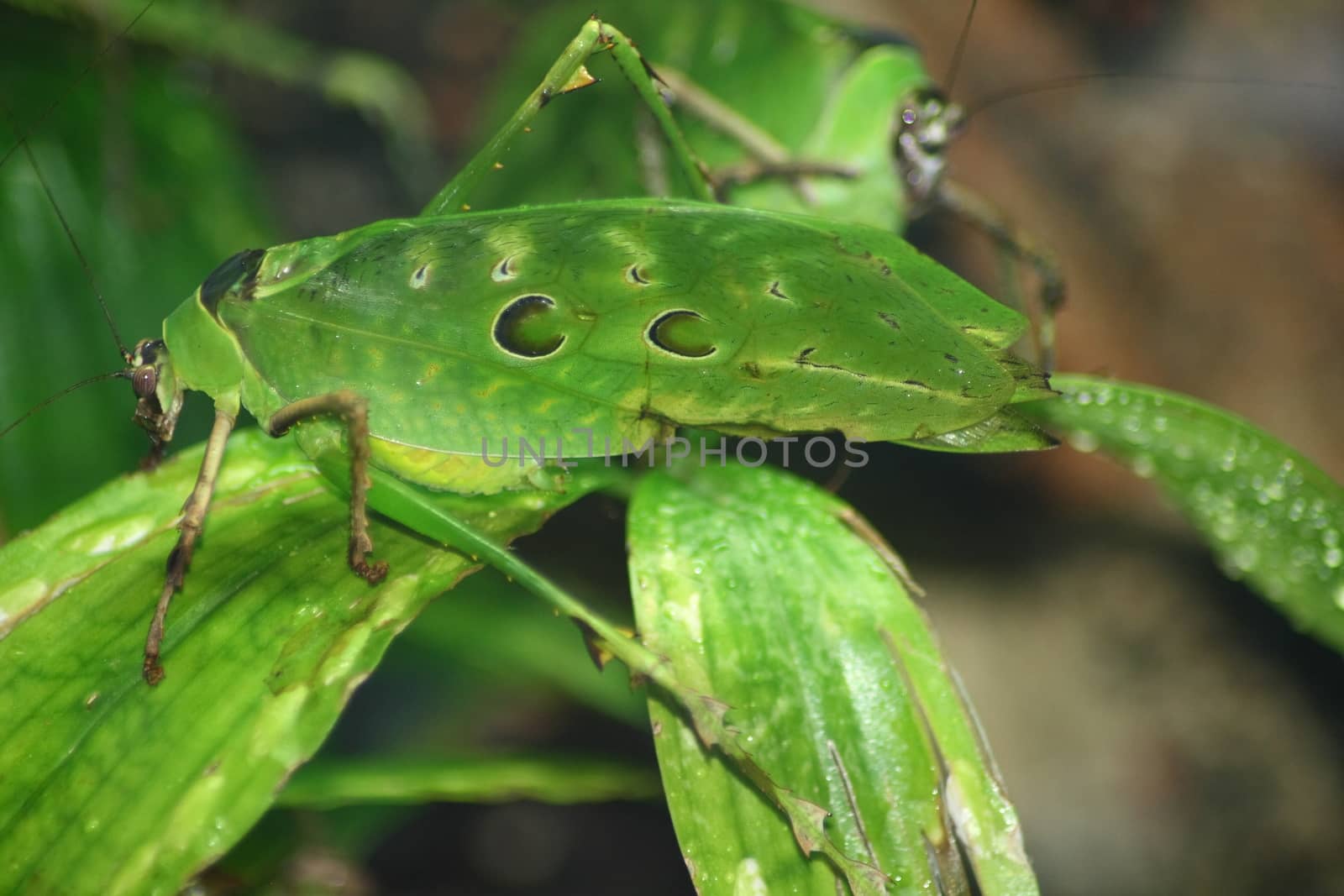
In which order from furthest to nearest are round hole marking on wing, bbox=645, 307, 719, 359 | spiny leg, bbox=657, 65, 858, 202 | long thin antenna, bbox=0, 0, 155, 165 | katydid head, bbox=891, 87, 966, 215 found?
1. spiny leg, bbox=657, 65, 858, 202
2. katydid head, bbox=891, 87, 966, 215
3. long thin antenna, bbox=0, 0, 155, 165
4. round hole marking on wing, bbox=645, 307, 719, 359

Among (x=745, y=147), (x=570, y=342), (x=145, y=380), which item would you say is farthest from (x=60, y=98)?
(x=745, y=147)

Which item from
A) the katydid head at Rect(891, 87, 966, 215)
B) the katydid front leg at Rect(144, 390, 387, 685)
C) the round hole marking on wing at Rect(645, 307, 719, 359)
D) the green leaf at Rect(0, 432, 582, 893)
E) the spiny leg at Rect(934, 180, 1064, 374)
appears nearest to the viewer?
the green leaf at Rect(0, 432, 582, 893)

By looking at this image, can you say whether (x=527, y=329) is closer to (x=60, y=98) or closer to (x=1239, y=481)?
(x=60, y=98)

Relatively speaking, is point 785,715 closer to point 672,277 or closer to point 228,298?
point 672,277

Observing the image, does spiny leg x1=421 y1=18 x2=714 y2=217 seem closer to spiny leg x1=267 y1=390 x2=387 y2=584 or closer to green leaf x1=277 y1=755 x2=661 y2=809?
spiny leg x1=267 y1=390 x2=387 y2=584

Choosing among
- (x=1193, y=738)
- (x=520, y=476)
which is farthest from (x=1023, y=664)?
(x=520, y=476)

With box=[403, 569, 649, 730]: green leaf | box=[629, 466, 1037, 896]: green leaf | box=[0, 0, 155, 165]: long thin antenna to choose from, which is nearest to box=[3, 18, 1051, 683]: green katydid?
box=[629, 466, 1037, 896]: green leaf
